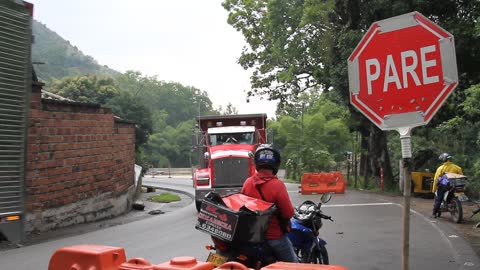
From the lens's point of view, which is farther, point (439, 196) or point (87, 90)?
point (87, 90)

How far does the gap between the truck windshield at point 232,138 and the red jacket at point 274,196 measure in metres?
11.9

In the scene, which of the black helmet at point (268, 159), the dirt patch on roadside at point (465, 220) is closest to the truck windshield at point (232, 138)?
the dirt patch on roadside at point (465, 220)

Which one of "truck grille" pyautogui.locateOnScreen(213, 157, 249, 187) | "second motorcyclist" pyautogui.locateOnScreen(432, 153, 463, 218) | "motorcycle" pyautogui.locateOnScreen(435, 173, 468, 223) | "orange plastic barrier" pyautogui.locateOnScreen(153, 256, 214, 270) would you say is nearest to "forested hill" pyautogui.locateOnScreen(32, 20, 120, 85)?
"truck grille" pyautogui.locateOnScreen(213, 157, 249, 187)

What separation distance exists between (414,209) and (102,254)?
1376 cm

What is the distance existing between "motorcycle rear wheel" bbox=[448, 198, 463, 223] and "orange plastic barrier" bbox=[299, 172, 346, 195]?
952cm

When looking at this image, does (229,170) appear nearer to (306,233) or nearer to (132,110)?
(306,233)

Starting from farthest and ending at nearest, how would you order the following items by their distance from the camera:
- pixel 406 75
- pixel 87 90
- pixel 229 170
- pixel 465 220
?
pixel 87 90
pixel 229 170
pixel 465 220
pixel 406 75

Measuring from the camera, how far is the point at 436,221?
497 inches

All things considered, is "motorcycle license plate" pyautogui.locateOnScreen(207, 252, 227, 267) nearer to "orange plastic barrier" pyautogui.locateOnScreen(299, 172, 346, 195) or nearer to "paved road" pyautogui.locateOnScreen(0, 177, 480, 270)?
"paved road" pyautogui.locateOnScreen(0, 177, 480, 270)

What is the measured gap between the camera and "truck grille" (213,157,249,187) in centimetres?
1529

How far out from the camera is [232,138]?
55.7 ft

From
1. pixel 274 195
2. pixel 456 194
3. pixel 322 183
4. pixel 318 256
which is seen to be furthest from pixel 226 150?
pixel 274 195

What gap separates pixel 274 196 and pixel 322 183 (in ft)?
58.7

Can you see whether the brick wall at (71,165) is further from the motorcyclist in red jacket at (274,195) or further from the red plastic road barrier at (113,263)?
the red plastic road barrier at (113,263)
